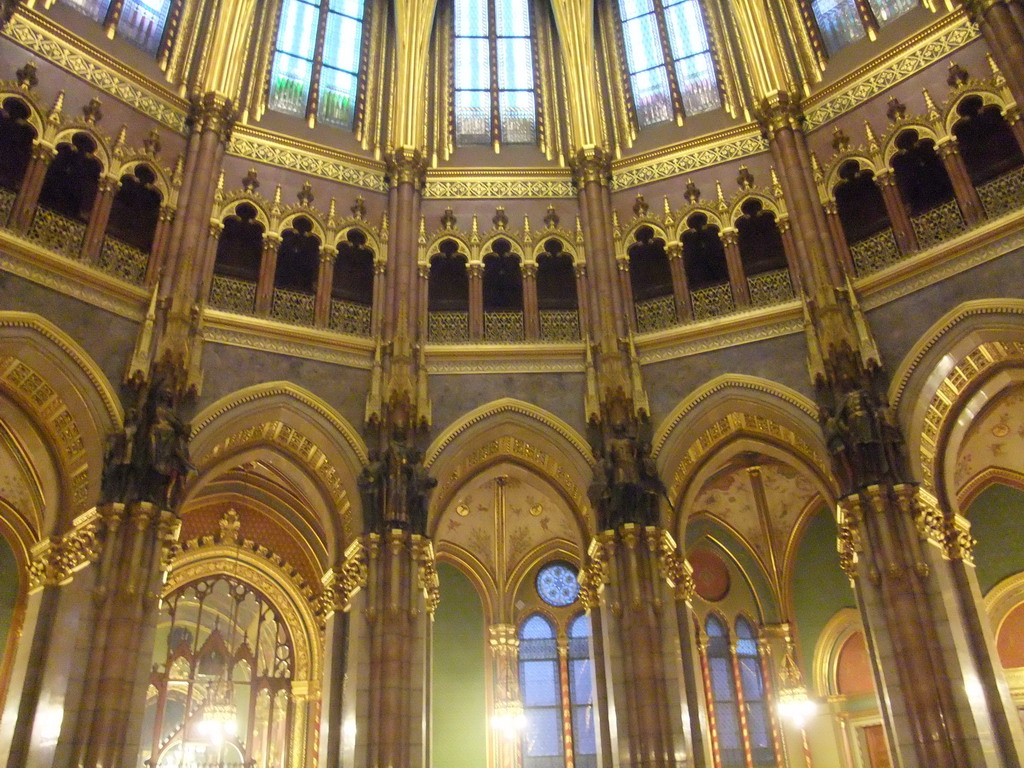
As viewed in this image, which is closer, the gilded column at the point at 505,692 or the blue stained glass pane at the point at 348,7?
the gilded column at the point at 505,692

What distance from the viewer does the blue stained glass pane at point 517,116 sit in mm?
21608

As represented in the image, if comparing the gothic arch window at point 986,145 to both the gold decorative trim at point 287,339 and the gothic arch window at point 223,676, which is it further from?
the gothic arch window at point 223,676

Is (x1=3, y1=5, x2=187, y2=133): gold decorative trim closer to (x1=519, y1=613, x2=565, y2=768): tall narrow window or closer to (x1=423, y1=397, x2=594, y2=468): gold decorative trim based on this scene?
(x1=423, y1=397, x2=594, y2=468): gold decorative trim

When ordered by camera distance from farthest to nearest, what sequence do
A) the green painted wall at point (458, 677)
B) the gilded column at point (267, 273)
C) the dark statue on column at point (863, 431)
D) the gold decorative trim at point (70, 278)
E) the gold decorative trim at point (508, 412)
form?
the green painted wall at point (458, 677), the gilded column at point (267, 273), the gold decorative trim at point (508, 412), the dark statue on column at point (863, 431), the gold decorative trim at point (70, 278)

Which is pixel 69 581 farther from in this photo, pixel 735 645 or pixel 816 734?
pixel 816 734

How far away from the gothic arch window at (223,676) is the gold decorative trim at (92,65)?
10418mm

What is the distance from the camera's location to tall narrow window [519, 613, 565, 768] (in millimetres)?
20781

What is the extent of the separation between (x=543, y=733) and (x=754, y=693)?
17.1 ft

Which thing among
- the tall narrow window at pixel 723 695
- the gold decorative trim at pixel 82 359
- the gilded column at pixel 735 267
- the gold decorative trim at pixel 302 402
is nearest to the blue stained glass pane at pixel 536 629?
the tall narrow window at pixel 723 695

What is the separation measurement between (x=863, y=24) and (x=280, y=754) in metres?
20.6

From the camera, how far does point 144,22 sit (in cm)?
1900

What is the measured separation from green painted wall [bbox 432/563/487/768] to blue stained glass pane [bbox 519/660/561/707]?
104cm

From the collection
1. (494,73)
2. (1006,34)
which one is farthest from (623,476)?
(494,73)

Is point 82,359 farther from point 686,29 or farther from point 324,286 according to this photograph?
point 686,29
